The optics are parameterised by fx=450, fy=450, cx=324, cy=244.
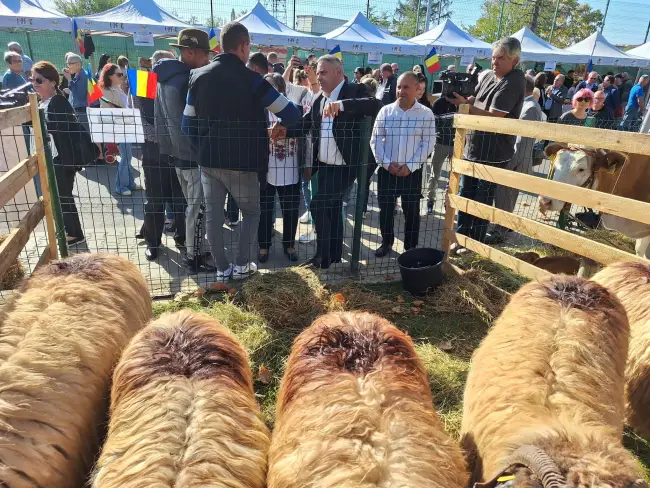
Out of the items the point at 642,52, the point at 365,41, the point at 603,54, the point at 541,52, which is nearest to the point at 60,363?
the point at 365,41

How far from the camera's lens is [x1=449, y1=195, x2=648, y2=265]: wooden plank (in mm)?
3779

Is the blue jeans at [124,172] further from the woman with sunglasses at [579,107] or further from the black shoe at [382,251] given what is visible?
the woman with sunglasses at [579,107]

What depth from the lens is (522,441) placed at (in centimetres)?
186

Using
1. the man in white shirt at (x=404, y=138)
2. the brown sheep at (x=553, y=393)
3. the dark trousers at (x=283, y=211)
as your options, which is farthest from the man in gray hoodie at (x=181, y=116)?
the brown sheep at (x=553, y=393)

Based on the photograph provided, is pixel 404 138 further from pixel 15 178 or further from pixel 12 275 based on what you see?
pixel 12 275

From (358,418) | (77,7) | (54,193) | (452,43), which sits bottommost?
(54,193)

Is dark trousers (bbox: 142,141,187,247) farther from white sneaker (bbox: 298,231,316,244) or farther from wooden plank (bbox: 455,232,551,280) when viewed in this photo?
wooden plank (bbox: 455,232,551,280)

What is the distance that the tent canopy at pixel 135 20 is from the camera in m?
15.8

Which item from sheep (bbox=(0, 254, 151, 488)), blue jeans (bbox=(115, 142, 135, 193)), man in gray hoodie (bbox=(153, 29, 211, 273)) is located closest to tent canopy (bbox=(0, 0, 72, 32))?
blue jeans (bbox=(115, 142, 135, 193))

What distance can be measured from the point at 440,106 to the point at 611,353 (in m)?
6.07

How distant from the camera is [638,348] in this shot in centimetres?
303

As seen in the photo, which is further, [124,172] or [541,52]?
[541,52]

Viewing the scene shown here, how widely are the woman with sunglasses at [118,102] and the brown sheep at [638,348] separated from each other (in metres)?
7.58

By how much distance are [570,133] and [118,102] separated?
7.54 meters
